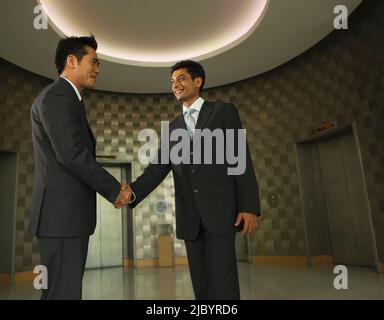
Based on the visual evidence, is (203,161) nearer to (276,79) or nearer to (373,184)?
(373,184)

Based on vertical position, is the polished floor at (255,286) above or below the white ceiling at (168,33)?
below

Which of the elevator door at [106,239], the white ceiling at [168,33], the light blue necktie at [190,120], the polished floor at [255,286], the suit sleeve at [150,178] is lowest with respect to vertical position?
the polished floor at [255,286]

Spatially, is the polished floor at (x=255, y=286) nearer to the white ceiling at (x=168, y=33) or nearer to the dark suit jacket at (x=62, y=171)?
the dark suit jacket at (x=62, y=171)

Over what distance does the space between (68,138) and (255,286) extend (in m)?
2.92

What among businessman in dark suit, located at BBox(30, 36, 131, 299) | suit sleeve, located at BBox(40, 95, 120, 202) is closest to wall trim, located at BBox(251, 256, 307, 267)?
businessman in dark suit, located at BBox(30, 36, 131, 299)

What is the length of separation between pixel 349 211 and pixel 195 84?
13.2 ft

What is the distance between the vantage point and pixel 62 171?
1.53m

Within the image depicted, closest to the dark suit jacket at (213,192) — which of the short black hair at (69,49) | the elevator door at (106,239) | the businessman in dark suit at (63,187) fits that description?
the businessman in dark suit at (63,187)

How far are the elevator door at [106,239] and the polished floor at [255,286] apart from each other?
43.1 inches

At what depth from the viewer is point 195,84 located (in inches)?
76.9

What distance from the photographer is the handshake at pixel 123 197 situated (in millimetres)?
1806

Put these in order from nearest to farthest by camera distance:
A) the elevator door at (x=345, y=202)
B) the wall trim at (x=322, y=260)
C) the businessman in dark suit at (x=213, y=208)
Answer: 1. the businessman in dark suit at (x=213, y=208)
2. the elevator door at (x=345, y=202)
3. the wall trim at (x=322, y=260)

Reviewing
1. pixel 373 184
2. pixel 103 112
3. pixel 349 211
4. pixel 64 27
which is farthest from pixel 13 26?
pixel 349 211

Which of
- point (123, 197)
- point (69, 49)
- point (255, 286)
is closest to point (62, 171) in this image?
point (123, 197)
